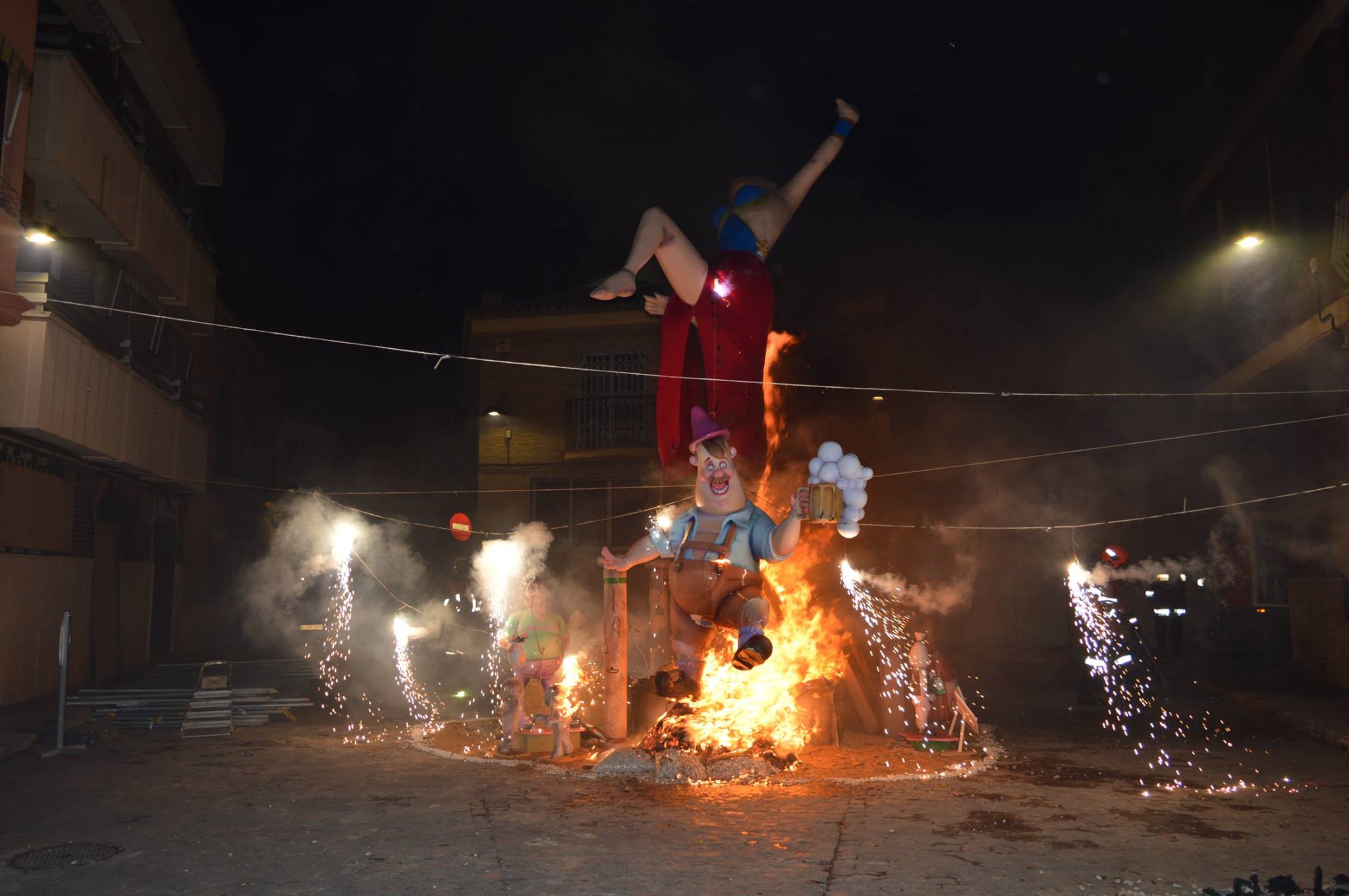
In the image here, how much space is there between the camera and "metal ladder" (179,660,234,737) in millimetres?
11836

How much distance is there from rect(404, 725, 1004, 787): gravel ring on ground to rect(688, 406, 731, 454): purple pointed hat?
3335mm

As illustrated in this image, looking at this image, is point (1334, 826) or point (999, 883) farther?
point (1334, 826)

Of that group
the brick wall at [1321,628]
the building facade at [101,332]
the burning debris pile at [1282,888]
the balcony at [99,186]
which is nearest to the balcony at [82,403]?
the building facade at [101,332]

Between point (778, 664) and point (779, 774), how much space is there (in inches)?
95.5

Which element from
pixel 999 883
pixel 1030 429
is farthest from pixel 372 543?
pixel 999 883

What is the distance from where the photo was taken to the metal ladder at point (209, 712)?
11.8 meters

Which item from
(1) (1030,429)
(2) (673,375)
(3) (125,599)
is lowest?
(3) (125,599)

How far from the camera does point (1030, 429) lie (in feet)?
82.0

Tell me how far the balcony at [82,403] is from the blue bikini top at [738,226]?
925 centimetres

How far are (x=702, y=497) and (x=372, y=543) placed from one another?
62.0 ft

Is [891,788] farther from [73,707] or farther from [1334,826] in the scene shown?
[73,707]

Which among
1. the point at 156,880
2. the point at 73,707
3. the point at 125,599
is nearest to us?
the point at 156,880

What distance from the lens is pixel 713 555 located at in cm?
763

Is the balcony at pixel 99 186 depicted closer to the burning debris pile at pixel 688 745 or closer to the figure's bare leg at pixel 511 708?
the figure's bare leg at pixel 511 708
